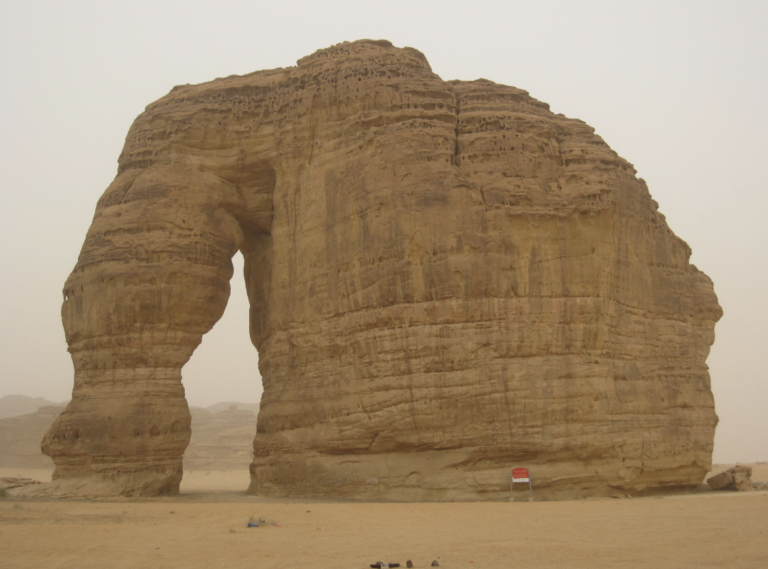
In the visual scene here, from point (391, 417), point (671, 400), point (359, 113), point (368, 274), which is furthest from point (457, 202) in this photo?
point (671, 400)

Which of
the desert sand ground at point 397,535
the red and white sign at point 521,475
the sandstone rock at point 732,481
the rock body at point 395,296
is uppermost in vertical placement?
the rock body at point 395,296

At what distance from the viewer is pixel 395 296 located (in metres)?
17.5

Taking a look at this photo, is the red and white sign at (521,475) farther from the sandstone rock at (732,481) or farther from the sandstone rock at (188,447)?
the sandstone rock at (188,447)

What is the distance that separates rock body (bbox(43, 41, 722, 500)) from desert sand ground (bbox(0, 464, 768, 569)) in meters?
2.04

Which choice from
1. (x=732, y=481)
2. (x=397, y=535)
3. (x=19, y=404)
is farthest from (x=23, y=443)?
(x=19, y=404)

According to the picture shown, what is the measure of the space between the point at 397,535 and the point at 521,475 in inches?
233

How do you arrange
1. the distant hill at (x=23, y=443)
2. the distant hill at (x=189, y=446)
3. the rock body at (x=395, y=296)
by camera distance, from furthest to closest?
the distant hill at (x=189, y=446), the distant hill at (x=23, y=443), the rock body at (x=395, y=296)

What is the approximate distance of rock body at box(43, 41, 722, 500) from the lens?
16.8 meters

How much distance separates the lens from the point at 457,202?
1755 centimetres

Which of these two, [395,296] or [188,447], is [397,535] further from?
[188,447]

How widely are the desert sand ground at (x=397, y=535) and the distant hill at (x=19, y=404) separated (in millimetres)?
100254

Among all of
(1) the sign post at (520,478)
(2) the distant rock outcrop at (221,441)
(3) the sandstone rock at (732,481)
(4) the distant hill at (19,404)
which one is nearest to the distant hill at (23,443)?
(2) the distant rock outcrop at (221,441)

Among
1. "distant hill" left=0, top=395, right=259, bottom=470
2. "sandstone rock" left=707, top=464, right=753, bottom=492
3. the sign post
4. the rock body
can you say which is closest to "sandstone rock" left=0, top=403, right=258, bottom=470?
"distant hill" left=0, top=395, right=259, bottom=470

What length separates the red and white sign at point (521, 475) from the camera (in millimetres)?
16078
